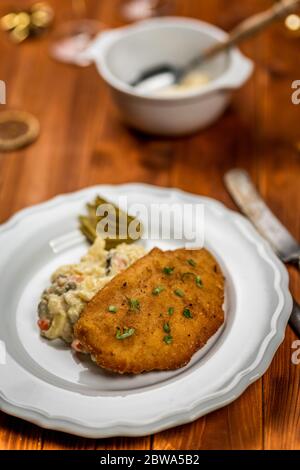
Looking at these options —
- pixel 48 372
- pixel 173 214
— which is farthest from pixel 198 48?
pixel 48 372

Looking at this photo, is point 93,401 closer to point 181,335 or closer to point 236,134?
point 181,335

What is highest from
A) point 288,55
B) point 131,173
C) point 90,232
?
point 90,232

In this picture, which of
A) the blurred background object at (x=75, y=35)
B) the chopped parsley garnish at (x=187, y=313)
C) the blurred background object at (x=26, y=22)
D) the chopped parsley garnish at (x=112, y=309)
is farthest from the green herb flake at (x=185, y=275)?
the blurred background object at (x=26, y=22)

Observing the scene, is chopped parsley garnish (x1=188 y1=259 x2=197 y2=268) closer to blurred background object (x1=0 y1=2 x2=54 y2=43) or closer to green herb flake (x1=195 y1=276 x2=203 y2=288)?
green herb flake (x1=195 y1=276 x2=203 y2=288)

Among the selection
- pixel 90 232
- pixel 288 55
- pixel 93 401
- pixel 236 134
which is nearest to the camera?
pixel 93 401

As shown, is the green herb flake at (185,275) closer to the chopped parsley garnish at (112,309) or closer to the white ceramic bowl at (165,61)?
the chopped parsley garnish at (112,309)

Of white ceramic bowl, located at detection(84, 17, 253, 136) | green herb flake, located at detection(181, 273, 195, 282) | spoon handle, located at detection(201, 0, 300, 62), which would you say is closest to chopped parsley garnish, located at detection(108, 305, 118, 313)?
green herb flake, located at detection(181, 273, 195, 282)
